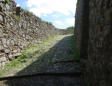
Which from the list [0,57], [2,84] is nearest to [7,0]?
[0,57]

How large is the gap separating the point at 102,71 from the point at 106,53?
257mm

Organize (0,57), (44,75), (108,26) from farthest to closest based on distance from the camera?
(0,57) → (44,75) → (108,26)

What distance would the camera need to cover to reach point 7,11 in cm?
434

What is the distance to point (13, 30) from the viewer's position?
4.71 meters

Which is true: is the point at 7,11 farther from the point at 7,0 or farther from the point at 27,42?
the point at 27,42

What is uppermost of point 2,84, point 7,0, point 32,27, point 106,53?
point 7,0

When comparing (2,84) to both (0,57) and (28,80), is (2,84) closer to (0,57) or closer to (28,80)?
(28,80)

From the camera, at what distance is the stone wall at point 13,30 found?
395 centimetres

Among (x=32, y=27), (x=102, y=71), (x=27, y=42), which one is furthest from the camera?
(x=32, y=27)

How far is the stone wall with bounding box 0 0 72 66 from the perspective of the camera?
3.95 metres

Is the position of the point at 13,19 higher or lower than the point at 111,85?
higher

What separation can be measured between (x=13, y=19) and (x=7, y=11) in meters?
0.49

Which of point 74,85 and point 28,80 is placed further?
point 28,80

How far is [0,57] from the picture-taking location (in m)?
3.67
